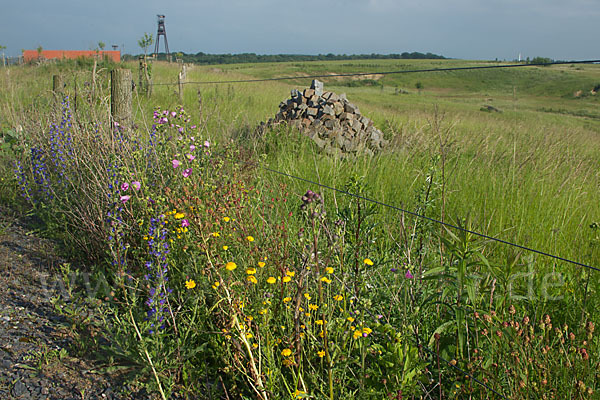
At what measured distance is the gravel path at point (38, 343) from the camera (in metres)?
2.08

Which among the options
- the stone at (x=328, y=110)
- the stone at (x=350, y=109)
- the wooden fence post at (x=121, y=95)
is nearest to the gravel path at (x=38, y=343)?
the wooden fence post at (x=121, y=95)

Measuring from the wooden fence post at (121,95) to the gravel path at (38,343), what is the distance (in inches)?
74.5

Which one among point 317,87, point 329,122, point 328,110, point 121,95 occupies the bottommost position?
point 329,122

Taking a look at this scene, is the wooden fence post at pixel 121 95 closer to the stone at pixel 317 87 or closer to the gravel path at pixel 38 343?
the gravel path at pixel 38 343

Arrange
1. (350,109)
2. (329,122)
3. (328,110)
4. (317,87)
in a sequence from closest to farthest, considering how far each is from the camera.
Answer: (329,122)
(328,110)
(350,109)
(317,87)

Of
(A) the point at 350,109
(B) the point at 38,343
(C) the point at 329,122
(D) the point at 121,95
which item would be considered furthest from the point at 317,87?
(B) the point at 38,343

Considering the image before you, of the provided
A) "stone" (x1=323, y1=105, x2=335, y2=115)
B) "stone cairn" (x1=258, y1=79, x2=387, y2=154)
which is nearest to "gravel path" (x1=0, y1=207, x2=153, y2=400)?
"stone cairn" (x1=258, y1=79, x2=387, y2=154)

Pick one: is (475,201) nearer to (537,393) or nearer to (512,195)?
(512,195)

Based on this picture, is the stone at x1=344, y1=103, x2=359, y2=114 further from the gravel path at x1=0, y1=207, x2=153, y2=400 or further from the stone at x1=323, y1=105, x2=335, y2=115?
the gravel path at x1=0, y1=207, x2=153, y2=400

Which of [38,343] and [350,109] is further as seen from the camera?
[350,109]

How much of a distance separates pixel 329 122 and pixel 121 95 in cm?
Result: 333

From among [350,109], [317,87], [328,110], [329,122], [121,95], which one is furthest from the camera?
[317,87]

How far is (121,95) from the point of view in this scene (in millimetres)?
4801

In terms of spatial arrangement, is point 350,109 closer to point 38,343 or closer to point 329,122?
point 329,122
